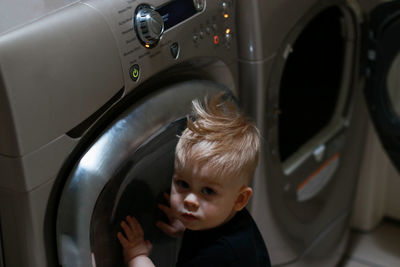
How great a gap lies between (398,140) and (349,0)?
0.32 metres

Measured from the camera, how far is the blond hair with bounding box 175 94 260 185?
724 mm

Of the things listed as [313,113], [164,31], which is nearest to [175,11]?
[164,31]

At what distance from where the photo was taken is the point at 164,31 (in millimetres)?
748

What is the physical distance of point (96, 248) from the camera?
72 centimetres

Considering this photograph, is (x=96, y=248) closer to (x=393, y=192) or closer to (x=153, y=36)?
(x=153, y=36)

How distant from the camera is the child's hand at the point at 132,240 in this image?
758 millimetres

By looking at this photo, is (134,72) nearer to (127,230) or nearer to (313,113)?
(127,230)

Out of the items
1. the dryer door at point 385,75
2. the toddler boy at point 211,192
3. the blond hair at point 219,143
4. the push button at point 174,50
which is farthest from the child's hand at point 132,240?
the dryer door at point 385,75

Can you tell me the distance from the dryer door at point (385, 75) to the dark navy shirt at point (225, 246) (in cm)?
53

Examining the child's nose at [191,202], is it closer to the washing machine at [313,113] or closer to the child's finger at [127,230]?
the child's finger at [127,230]

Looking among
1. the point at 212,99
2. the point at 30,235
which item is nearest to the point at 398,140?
the point at 212,99

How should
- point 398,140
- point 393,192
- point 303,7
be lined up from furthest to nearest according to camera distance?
point 393,192
point 398,140
point 303,7

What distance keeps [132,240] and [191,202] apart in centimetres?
10

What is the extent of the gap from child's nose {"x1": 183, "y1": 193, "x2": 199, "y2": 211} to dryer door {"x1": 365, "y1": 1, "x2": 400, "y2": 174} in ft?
2.03
